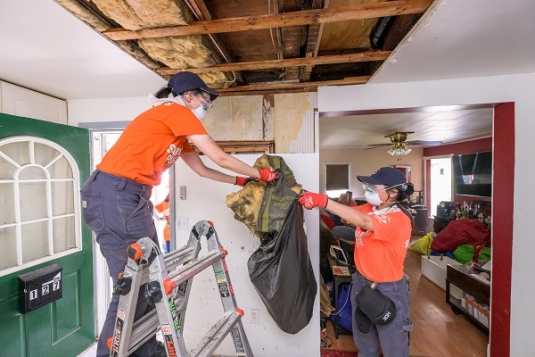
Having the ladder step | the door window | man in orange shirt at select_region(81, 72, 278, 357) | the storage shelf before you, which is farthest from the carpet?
the door window

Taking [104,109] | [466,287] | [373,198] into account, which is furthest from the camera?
[466,287]

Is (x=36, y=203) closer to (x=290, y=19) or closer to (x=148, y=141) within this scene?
(x=148, y=141)

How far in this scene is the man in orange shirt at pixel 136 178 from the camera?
1080mm

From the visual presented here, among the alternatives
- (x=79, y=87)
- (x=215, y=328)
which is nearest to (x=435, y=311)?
(x=215, y=328)

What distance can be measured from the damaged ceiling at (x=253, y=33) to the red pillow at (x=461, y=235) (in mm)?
3174

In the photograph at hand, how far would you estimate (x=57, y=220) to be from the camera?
6.72 feet

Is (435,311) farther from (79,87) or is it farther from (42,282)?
(79,87)

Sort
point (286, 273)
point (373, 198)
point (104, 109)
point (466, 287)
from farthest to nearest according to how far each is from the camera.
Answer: point (466, 287), point (104, 109), point (373, 198), point (286, 273)

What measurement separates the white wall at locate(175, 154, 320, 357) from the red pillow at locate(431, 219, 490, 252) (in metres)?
2.91

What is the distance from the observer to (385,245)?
145 cm

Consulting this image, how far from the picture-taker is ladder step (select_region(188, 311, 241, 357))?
101cm

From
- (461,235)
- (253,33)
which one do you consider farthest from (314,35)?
(461,235)

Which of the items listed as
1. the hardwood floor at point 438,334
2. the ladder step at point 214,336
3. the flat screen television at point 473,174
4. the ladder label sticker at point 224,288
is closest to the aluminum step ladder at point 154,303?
the ladder step at point 214,336

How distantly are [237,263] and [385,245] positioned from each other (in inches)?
46.7
